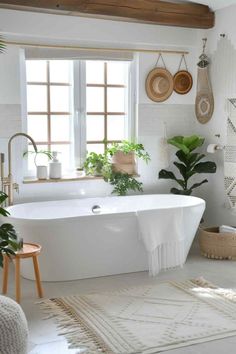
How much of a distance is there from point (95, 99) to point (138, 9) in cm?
107

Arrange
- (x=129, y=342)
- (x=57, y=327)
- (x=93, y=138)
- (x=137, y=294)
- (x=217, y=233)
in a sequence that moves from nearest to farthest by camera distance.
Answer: (x=129, y=342)
(x=57, y=327)
(x=137, y=294)
(x=217, y=233)
(x=93, y=138)

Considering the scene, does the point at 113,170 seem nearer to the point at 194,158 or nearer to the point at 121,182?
the point at 121,182

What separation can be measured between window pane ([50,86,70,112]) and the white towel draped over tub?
1649 mm

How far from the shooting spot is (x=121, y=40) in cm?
527

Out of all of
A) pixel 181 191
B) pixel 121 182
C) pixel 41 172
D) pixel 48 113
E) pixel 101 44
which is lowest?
pixel 181 191

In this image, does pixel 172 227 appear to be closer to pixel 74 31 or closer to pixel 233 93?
pixel 233 93

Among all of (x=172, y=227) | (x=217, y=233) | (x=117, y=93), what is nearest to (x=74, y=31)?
(x=117, y=93)

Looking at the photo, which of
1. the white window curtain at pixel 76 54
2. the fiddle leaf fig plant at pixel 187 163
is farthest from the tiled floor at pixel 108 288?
the white window curtain at pixel 76 54

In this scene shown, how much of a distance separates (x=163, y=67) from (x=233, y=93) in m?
0.88

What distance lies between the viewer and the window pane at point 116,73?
5484mm

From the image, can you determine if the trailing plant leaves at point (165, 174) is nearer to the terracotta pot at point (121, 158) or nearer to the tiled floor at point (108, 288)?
the terracotta pot at point (121, 158)

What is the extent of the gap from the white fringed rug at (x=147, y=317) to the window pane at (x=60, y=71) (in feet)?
7.99

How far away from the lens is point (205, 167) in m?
5.42

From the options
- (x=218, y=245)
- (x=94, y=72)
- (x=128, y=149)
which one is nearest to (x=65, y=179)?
(x=128, y=149)
